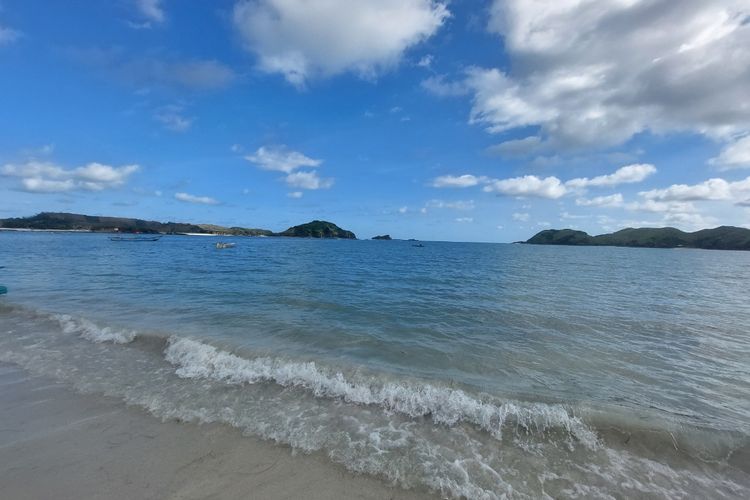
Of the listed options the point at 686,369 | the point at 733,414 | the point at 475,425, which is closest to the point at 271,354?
the point at 475,425

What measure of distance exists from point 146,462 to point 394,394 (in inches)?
213

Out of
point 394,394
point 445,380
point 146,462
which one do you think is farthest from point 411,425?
point 146,462

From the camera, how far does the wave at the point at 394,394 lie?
743 cm

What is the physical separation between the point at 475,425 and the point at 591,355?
27.0 feet

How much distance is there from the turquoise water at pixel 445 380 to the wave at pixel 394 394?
5 cm

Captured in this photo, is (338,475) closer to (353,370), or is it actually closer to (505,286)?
(353,370)

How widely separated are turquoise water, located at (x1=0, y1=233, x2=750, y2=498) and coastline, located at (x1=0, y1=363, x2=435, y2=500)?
1.47 feet

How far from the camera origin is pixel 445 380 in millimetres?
9602

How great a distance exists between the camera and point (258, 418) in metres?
7.27

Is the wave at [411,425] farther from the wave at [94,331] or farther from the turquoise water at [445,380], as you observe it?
the wave at [94,331]

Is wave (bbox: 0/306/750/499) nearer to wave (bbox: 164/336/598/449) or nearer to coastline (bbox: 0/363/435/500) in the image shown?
wave (bbox: 164/336/598/449)

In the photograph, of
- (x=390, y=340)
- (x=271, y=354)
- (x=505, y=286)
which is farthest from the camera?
(x=505, y=286)

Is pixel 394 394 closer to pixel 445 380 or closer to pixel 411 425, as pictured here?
pixel 411 425

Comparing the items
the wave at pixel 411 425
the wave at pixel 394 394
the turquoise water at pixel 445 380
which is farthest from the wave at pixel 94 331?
the wave at pixel 394 394
